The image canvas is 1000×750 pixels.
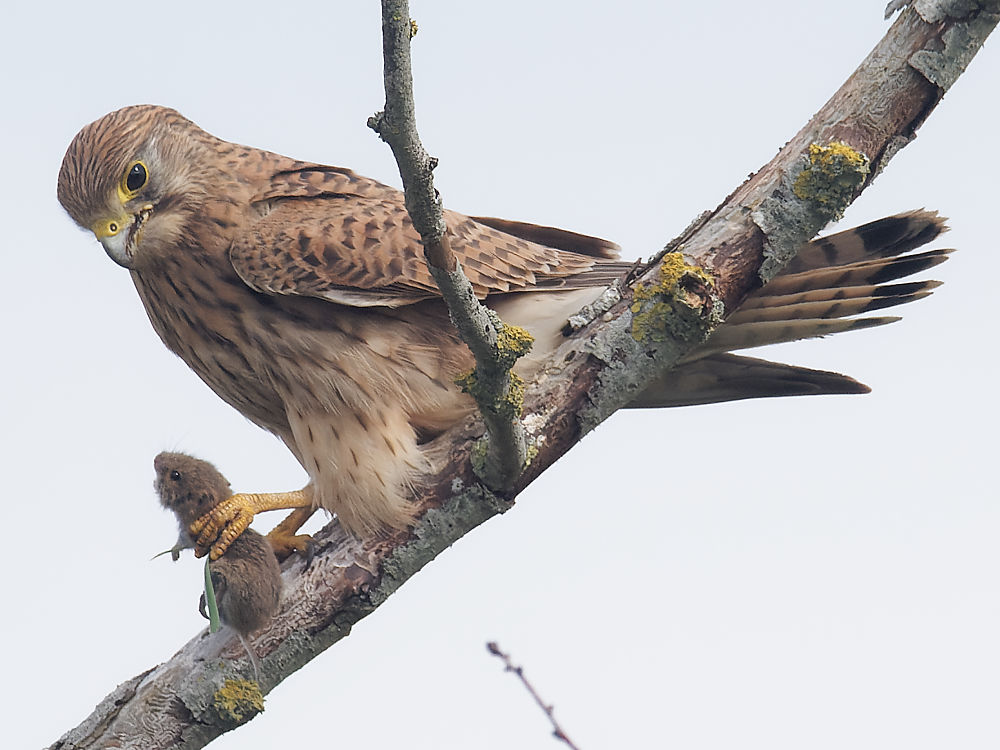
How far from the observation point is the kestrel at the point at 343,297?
340 centimetres

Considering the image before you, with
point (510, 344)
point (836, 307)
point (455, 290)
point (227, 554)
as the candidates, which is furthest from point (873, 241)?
point (227, 554)

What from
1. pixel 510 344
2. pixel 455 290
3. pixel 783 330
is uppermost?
pixel 455 290

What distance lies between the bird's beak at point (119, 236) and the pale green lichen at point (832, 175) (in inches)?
81.6

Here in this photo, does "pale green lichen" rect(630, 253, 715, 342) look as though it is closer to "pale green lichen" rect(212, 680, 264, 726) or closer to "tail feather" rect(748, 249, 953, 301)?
"tail feather" rect(748, 249, 953, 301)

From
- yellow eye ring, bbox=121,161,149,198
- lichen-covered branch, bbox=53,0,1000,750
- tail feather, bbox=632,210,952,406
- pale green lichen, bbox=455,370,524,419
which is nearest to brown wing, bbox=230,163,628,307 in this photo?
yellow eye ring, bbox=121,161,149,198

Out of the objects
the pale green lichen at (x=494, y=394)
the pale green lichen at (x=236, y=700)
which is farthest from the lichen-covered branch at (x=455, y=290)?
the pale green lichen at (x=236, y=700)

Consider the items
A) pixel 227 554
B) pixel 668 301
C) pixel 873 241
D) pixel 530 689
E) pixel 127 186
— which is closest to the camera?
pixel 530 689

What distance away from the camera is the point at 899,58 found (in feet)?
9.51

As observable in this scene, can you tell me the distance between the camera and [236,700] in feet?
11.1

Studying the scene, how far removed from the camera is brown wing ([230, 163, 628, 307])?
3.59 m

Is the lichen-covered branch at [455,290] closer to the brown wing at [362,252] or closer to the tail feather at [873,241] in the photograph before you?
the brown wing at [362,252]

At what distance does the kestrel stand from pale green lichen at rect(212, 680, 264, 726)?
0.49 meters

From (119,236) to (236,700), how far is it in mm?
1490

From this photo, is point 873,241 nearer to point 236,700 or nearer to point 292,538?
point 292,538
